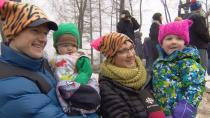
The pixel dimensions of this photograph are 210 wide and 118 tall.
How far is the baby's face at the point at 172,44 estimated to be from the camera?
335 cm

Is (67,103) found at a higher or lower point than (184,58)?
lower

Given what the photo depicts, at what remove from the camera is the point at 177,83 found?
3186mm

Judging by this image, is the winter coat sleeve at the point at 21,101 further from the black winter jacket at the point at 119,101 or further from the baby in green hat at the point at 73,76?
the black winter jacket at the point at 119,101

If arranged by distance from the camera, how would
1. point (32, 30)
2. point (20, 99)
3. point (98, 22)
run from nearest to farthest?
point (20, 99) < point (32, 30) < point (98, 22)

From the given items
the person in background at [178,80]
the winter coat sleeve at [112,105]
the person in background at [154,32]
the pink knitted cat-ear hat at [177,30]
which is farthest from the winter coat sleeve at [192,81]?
the person in background at [154,32]

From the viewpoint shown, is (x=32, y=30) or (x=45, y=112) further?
(x=32, y=30)

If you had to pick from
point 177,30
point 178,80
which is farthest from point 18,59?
point 177,30

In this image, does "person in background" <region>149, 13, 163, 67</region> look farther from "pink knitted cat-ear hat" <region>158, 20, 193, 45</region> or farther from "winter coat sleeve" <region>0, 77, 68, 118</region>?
"winter coat sleeve" <region>0, 77, 68, 118</region>

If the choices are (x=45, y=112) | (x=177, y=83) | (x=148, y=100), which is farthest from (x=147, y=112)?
(x=45, y=112)

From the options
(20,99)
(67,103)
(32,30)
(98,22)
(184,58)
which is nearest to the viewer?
(20,99)

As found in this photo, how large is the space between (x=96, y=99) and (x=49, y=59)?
0.62 meters

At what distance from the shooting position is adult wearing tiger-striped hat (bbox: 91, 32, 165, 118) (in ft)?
9.53

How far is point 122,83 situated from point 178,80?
523 mm

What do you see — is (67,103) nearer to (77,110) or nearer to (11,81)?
(77,110)
